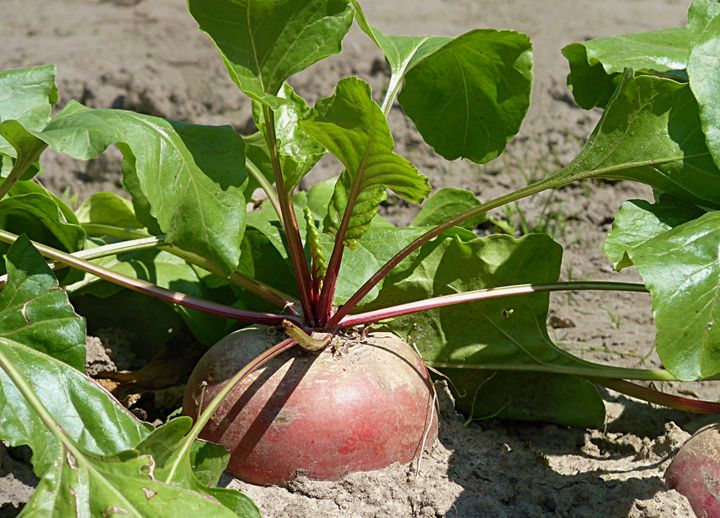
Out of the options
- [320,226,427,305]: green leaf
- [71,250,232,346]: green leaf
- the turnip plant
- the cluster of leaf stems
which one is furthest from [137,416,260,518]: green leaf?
[71,250,232,346]: green leaf

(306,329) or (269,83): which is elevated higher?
(269,83)

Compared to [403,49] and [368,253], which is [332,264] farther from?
[403,49]

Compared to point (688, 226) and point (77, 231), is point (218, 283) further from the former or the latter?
point (688, 226)

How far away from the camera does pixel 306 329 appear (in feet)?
6.64

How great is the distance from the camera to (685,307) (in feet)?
5.49

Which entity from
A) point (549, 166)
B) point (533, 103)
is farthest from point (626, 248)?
point (533, 103)

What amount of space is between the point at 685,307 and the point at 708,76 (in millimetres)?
482

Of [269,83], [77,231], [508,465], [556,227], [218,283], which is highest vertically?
[269,83]

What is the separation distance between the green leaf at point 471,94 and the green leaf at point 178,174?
600mm

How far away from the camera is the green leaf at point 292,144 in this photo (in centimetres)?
201

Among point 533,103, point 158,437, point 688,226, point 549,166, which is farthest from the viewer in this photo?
point 533,103

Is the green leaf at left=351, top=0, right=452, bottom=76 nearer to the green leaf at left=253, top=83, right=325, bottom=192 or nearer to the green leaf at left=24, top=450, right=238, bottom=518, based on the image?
the green leaf at left=253, top=83, right=325, bottom=192

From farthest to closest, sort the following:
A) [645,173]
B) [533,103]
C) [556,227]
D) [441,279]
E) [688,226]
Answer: [533,103]
[556,227]
[441,279]
[645,173]
[688,226]

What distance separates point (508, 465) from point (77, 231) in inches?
44.3
